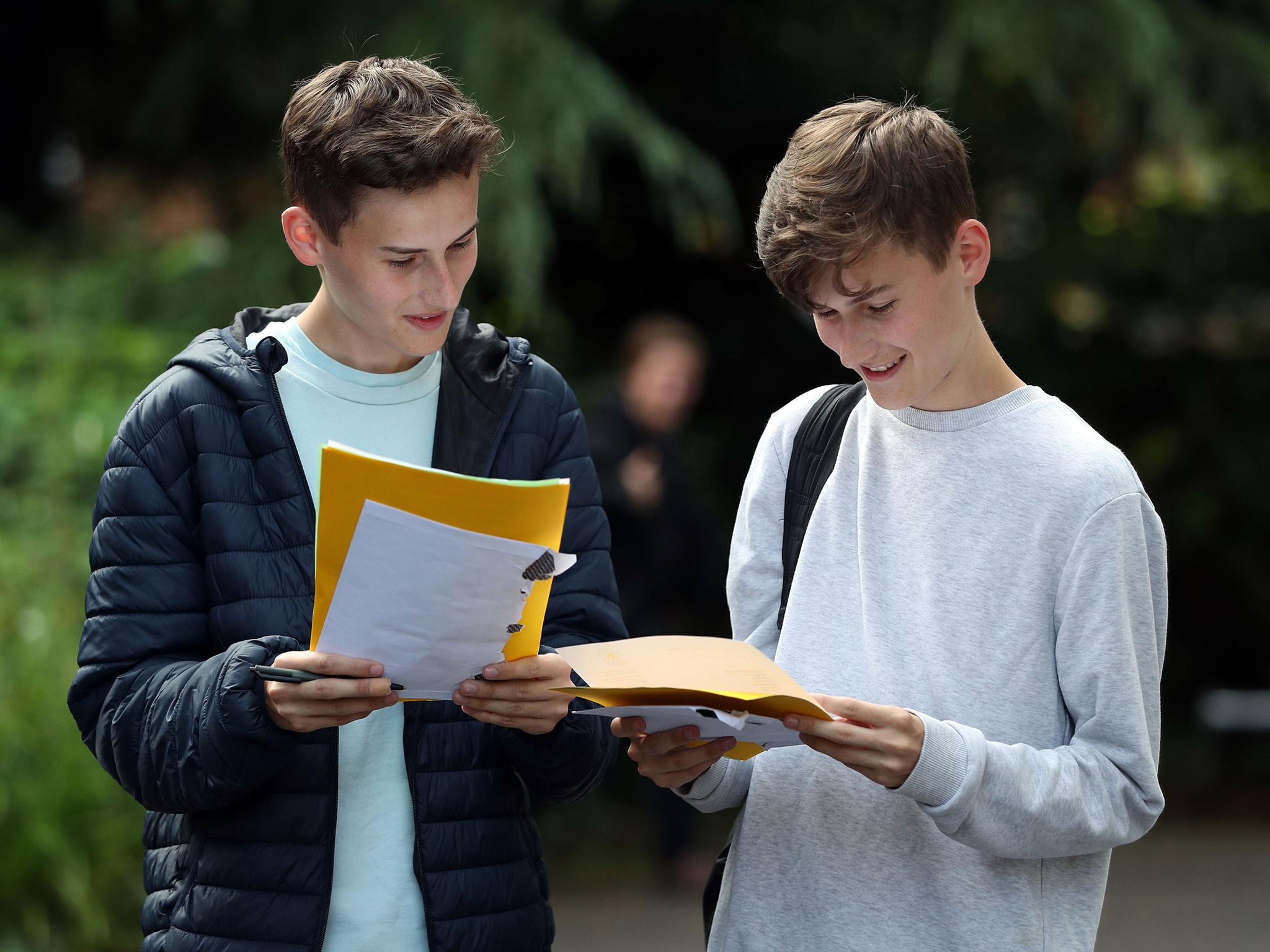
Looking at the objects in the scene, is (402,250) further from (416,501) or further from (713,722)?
(713,722)

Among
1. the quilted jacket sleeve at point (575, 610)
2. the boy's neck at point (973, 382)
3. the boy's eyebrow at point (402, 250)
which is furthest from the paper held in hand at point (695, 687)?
the boy's eyebrow at point (402, 250)

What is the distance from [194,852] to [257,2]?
4.89 metres

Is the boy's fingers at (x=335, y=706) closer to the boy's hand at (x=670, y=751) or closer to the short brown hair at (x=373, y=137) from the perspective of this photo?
the boy's hand at (x=670, y=751)

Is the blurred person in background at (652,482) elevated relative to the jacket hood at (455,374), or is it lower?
lower

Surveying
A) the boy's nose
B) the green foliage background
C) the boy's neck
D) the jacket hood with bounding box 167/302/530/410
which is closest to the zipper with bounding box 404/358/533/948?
the jacket hood with bounding box 167/302/530/410

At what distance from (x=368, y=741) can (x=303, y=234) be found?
0.75 m

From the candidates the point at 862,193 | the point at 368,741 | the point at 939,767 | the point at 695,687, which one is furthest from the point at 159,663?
the point at 862,193

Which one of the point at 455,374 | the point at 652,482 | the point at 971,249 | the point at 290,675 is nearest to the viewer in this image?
the point at 290,675

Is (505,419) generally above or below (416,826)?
above

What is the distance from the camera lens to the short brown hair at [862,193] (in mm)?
2008

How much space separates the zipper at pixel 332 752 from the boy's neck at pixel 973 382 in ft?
2.93

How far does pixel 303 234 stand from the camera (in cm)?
215

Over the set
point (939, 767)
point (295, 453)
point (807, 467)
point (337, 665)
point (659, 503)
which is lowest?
point (659, 503)

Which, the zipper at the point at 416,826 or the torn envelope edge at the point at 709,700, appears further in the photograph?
the zipper at the point at 416,826
